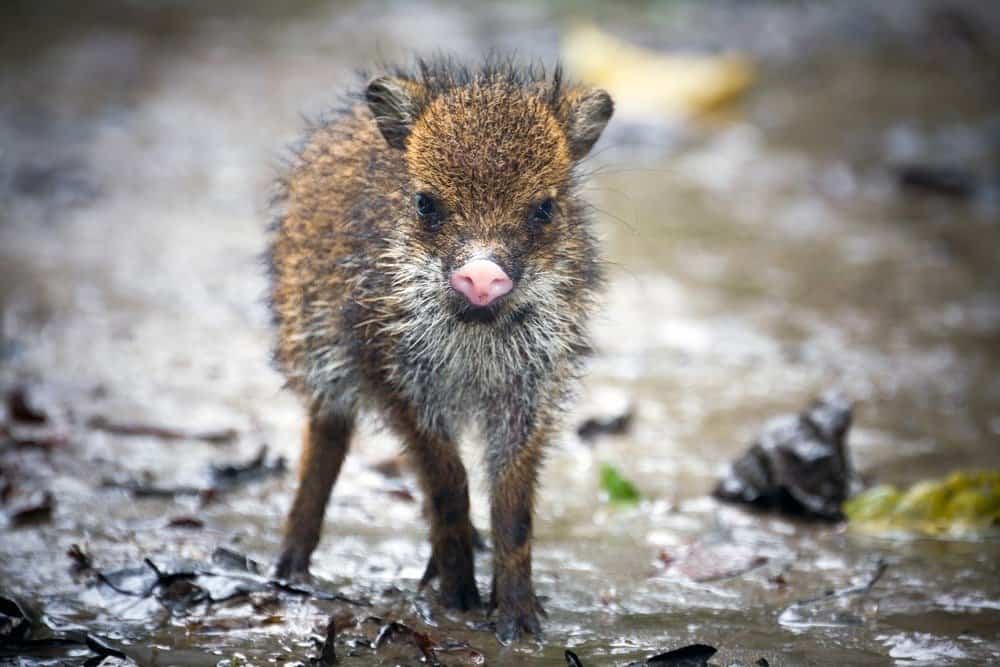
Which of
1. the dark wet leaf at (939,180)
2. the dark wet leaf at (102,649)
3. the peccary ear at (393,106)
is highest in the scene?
the dark wet leaf at (939,180)

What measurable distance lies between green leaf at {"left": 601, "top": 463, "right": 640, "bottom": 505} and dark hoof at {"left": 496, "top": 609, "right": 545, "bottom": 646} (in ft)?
4.97

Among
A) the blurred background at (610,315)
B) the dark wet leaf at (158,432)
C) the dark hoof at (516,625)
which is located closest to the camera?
the dark hoof at (516,625)

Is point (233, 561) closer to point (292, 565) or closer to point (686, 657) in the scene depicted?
point (292, 565)

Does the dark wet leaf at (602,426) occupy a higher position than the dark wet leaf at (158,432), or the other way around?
the dark wet leaf at (602,426)

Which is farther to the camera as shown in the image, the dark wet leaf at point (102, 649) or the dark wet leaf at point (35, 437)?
the dark wet leaf at point (35, 437)

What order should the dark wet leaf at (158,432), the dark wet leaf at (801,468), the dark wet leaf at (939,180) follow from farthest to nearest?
the dark wet leaf at (939,180), the dark wet leaf at (158,432), the dark wet leaf at (801,468)

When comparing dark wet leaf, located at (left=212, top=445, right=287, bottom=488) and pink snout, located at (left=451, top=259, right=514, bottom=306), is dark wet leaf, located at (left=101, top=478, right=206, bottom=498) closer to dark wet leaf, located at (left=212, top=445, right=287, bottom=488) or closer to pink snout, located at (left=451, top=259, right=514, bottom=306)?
dark wet leaf, located at (left=212, top=445, right=287, bottom=488)

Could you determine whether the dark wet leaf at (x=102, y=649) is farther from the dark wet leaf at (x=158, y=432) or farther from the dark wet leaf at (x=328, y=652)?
the dark wet leaf at (x=158, y=432)

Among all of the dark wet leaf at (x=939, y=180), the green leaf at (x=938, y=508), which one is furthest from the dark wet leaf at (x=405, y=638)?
the dark wet leaf at (x=939, y=180)

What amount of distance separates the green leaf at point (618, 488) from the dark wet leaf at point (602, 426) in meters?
0.75

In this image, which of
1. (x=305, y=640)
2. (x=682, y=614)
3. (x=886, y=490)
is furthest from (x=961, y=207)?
(x=305, y=640)

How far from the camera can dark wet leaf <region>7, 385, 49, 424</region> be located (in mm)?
6441

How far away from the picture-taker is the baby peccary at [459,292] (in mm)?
4445

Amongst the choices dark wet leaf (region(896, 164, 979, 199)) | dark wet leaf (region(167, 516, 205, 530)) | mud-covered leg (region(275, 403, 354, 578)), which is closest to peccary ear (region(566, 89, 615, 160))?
mud-covered leg (region(275, 403, 354, 578))
